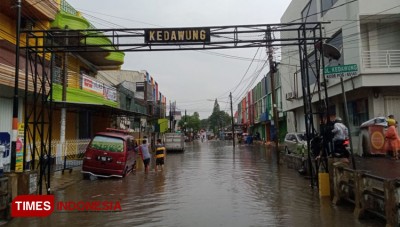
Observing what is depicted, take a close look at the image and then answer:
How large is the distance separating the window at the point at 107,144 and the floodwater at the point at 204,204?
1.32m

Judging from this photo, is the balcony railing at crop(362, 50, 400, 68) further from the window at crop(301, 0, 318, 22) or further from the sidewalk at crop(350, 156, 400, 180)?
the window at crop(301, 0, 318, 22)

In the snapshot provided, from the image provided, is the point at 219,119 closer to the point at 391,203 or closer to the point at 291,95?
the point at 291,95

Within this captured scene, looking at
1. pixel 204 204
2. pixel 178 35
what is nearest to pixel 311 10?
pixel 178 35

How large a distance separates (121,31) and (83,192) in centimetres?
522

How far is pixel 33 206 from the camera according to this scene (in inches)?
320

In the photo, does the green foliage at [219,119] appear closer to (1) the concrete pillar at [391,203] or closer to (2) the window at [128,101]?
(2) the window at [128,101]

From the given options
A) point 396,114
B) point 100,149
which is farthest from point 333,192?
point 396,114

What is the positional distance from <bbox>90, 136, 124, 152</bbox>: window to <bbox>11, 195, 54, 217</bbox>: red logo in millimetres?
5684

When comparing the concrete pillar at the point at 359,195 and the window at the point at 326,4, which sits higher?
the window at the point at 326,4

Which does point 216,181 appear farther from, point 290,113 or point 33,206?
point 290,113

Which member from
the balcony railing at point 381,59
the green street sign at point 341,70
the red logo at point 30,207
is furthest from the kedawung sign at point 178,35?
the balcony railing at point 381,59

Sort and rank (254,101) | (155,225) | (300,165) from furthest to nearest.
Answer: (254,101)
(300,165)
(155,225)

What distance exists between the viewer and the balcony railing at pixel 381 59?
58.4 ft

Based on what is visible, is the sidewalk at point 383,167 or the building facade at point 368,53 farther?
the building facade at point 368,53
